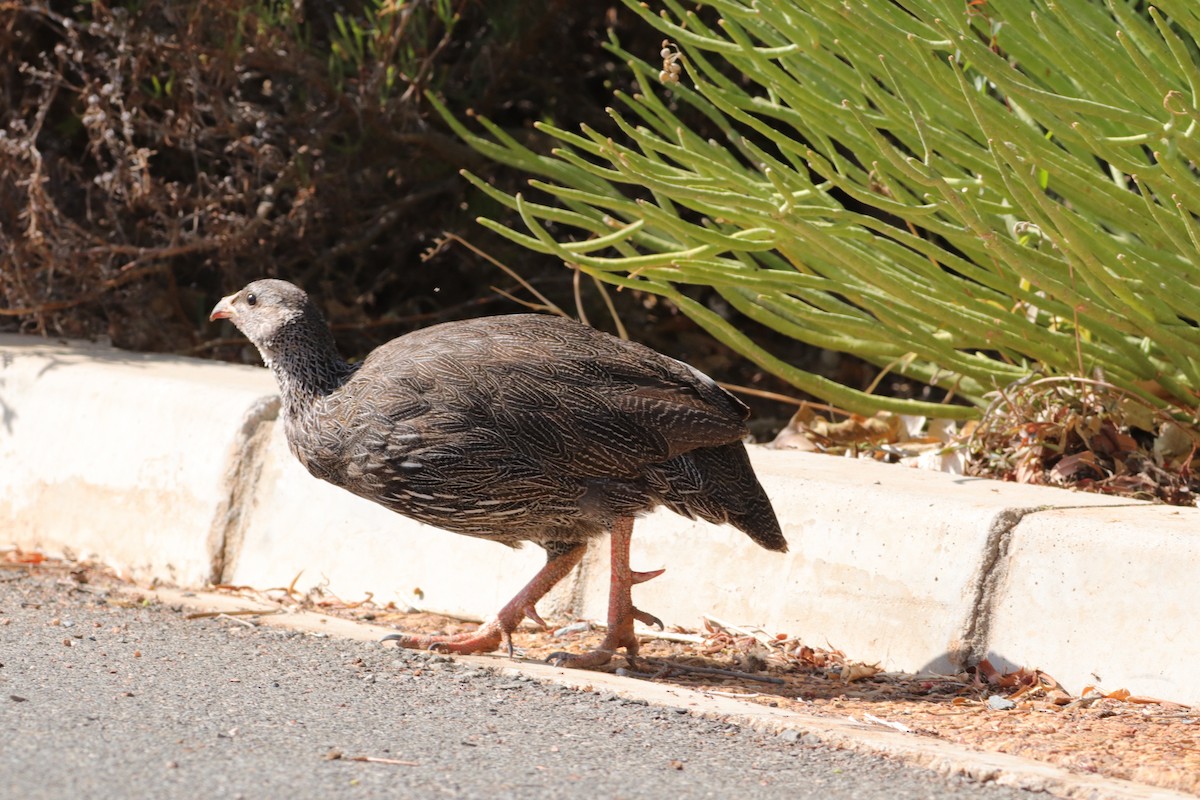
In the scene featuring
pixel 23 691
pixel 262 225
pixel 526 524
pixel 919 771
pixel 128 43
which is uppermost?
pixel 128 43

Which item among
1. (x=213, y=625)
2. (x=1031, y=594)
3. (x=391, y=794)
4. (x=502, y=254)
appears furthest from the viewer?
(x=502, y=254)

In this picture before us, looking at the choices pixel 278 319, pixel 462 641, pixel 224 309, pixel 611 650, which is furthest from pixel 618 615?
pixel 224 309

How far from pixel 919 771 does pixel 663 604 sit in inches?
58.9

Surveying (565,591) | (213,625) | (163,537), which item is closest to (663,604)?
(565,591)

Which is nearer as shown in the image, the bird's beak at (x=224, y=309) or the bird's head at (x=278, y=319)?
the bird's head at (x=278, y=319)

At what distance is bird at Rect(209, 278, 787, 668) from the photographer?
419cm

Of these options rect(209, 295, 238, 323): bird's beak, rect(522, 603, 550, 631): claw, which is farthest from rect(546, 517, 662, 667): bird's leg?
rect(209, 295, 238, 323): bird's beak

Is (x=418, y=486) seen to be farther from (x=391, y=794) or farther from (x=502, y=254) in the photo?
(x=502, y=254)

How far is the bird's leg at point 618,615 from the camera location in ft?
14.2

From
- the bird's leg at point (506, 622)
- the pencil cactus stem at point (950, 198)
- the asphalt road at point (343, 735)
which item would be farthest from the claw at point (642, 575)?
the pencil cactus stem at point (950, 198)

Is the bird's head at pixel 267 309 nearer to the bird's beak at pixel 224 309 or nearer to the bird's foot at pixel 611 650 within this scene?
the bird's beak at pixel 224 309

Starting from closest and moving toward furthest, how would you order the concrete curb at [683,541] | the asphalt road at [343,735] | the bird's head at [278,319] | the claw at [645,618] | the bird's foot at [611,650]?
the asphalt road at [343,735], the concrete curb at [683,541], the bird's foot at [611,650], the claw at [645,618], the bird's head at [278,319]

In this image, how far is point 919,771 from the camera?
3314 mm

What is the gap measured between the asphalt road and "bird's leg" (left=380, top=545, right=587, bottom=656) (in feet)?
0.29
